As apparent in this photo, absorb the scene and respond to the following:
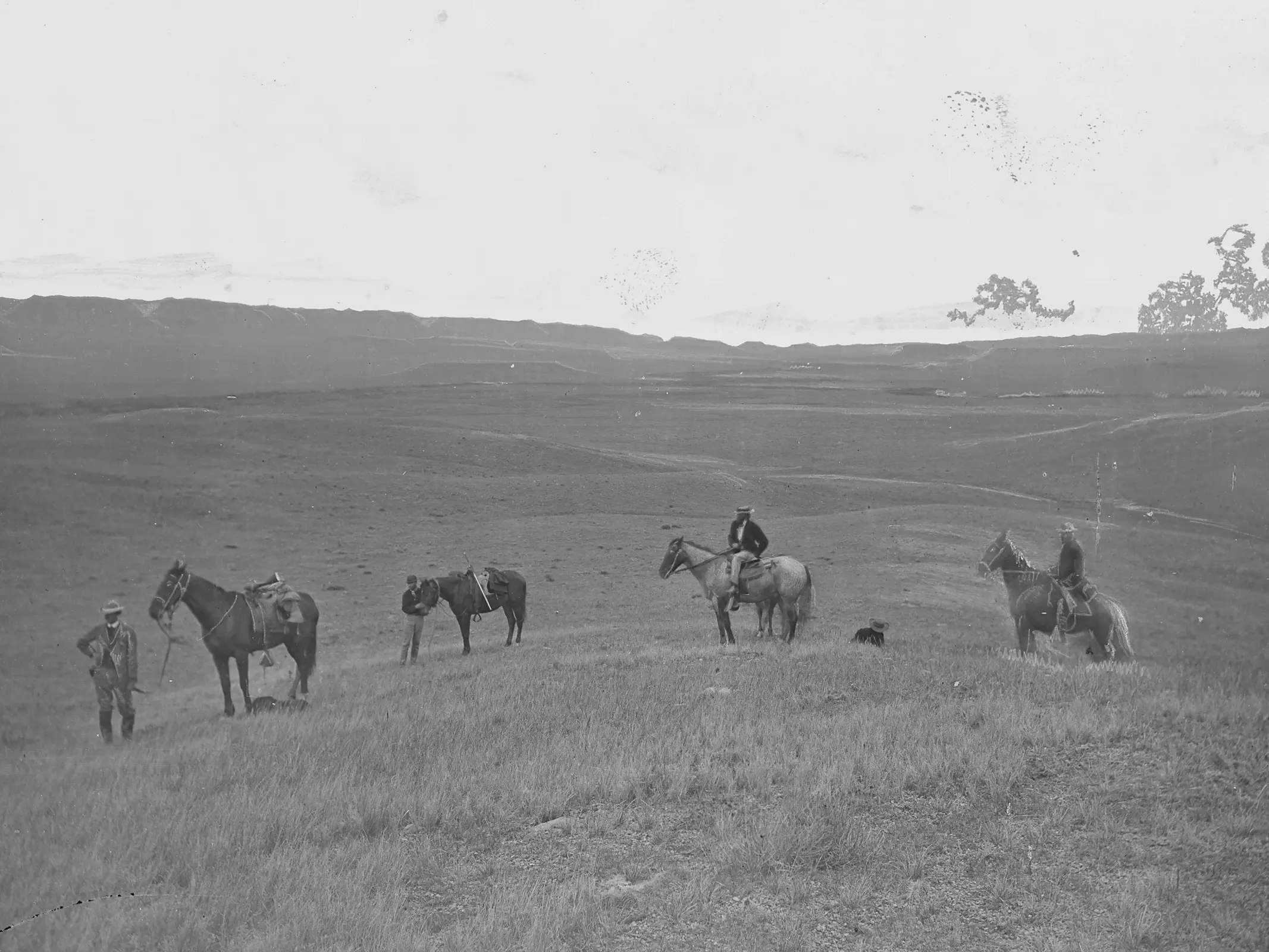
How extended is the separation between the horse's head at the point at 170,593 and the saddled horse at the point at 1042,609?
559 inches

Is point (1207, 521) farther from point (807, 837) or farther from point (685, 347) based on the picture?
point (685, 347)

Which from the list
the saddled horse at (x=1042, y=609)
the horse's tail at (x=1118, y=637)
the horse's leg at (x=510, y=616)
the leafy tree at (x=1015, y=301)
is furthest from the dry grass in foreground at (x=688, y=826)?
the leafy tree at (x=1015, y=301)

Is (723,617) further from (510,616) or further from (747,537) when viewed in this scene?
(510,616)

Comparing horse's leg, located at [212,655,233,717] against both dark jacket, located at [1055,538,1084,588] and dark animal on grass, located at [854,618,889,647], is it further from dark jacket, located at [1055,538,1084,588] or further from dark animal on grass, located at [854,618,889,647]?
dark jacket, located at [1055,538,1084,588]

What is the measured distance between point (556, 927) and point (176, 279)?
32.1 m

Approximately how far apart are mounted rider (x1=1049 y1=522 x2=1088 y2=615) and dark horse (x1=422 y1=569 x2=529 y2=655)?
39.1 ft

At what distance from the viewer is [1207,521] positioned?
30.0 metres

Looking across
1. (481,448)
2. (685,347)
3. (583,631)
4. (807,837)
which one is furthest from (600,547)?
(685,347)

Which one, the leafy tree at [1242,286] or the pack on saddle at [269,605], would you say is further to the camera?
the leafy tree at [1242,286]

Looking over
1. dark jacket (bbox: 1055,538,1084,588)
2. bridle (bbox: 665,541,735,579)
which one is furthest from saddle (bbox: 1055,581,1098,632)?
bridle (bbox: 665,541,735,579)

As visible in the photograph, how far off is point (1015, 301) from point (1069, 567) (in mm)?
33381

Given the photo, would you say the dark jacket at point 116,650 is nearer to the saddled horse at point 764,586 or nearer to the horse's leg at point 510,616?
the horse's leg at point 510,616

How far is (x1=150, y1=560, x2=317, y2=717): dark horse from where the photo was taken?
14.7 meters

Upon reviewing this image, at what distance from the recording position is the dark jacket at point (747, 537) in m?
17.9
